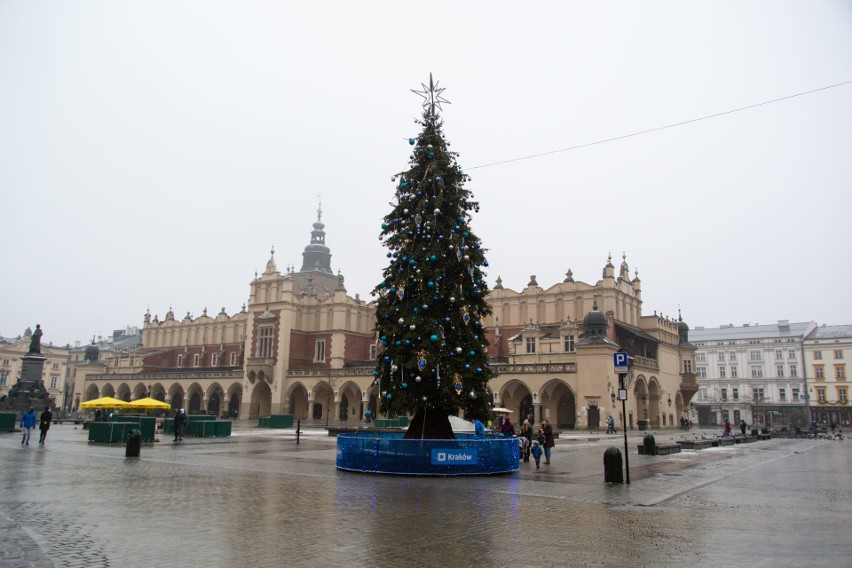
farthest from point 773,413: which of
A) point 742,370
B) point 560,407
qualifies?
point 560,407

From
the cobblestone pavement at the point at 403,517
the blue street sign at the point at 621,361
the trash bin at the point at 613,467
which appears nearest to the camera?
A: the cobblestone pavement at the point at 403,517

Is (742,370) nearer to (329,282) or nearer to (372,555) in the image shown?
(329,282)

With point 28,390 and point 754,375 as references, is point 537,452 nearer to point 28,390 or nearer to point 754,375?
point 28,390

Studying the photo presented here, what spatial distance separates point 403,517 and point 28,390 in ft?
132

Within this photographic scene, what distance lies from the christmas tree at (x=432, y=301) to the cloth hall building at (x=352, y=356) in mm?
29319

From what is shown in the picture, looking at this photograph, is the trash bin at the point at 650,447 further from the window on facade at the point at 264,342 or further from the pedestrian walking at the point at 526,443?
the window on facade at the point at 264,342

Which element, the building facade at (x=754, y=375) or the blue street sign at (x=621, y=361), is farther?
the building facade at (x=754, y=375)

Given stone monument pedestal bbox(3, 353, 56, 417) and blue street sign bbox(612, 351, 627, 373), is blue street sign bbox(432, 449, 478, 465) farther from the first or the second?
stone monument pedestal bbox(3, 353, 56, 417)

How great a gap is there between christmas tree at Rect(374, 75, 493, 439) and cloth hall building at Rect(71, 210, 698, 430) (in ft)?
96.2

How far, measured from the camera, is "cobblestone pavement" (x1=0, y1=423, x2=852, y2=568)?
729 centimetres

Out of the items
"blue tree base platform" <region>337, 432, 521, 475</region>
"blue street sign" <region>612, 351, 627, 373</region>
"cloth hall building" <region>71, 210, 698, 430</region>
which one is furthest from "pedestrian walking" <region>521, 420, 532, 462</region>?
"cloth hall building" <region>71, 210, 698, 430</region>

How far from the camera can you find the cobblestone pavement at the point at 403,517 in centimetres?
729

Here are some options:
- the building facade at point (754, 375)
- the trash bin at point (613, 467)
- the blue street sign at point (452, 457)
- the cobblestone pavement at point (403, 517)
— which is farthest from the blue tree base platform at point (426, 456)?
the building facade at point (754, 375)

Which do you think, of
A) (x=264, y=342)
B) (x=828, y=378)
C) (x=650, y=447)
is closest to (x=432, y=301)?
(x=650, y=447)
